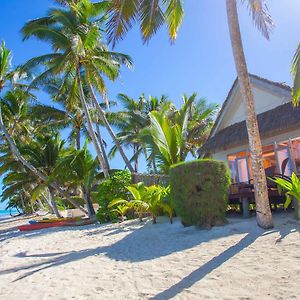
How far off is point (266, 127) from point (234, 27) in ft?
16.9

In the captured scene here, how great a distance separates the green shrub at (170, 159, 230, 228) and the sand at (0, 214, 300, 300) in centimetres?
35

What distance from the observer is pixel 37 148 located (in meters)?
21.4

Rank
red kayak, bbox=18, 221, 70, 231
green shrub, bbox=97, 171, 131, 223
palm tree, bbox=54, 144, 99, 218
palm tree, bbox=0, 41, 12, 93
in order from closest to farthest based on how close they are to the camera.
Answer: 1. green shrub, bbox=97, 171, 131, 223
2. red kayak, bbox=18, 221, 70, 231
3. palm tree, bbox=54, 144, 99, 218
4. palm tree, bbox=0, 41, 12, 93

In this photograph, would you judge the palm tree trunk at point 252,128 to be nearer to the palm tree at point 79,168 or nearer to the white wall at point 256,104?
the white wall at point 256,104

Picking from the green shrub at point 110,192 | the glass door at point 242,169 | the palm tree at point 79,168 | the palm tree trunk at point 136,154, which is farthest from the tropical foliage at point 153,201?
the palm tree trunk at point 136,154

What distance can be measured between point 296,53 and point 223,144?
6352mm

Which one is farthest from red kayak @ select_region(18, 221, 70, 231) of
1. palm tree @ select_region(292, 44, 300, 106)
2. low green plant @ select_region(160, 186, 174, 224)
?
palm tree @ select_region(292, 44, 300, 106)

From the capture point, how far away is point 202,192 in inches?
319

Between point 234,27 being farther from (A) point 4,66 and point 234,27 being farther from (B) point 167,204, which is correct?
(A) point 4,66

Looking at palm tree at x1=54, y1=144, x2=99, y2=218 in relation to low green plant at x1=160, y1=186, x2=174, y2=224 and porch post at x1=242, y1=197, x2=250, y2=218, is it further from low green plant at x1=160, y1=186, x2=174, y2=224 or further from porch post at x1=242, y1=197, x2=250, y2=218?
porch post at x1=242, y1=197, x2=250, y2=218

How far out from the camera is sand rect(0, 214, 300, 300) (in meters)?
4.32

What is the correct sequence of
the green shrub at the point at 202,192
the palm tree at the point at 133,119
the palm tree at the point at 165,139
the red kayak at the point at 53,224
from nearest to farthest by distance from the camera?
the green shrub at the point at 202,192, the palm tree at the point at 165,139, the red kayak at the point at 53,224, the palm tree at the point at 133,119

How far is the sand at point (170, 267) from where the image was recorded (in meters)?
4.32

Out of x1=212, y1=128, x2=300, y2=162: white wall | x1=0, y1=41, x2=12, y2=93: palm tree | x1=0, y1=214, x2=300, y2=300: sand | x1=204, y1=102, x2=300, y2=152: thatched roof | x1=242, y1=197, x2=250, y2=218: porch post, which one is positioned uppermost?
x1=0, y1=41, x2=12, y2=93: palm tree
